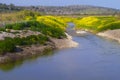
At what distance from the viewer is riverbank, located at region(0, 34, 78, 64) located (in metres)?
36.6

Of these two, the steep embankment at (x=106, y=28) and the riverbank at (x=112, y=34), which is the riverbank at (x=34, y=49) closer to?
the riverbank at (x=112, y=34)

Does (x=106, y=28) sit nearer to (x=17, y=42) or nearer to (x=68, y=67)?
(x=17, y=42)

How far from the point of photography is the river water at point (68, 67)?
28.6m

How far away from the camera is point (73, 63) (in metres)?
34.6

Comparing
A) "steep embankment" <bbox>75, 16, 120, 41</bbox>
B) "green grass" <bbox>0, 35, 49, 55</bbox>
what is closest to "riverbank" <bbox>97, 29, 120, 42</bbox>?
"steep embankment" <bbox>75, 16, 120, 41</bbox>

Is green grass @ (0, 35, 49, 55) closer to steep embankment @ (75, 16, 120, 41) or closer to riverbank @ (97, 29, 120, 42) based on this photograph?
riverbank @ (97, 29, 120, 42)

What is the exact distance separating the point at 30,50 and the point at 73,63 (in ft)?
27.6

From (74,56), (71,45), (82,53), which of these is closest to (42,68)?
(74,56)

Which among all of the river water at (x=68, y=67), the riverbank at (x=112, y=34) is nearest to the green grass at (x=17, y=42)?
the river water at (x=68, y=67)

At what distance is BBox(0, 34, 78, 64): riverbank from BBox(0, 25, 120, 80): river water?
1292mm

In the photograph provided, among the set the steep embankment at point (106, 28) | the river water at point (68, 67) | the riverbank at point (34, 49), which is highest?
the river water at point (68, 67)

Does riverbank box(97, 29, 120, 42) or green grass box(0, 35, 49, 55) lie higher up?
green grass box(0, 35, 49, 55)

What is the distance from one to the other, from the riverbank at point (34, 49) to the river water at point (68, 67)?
4.24ft

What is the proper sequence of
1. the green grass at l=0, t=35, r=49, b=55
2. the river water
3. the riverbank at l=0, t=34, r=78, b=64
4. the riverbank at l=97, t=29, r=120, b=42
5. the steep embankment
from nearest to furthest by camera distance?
the river water, the riverbank at l=0, t=34, r=78, b=64, the green grass at l=0, t=35, r=49, b=55, the riverbank at l=97, t=29, r=120, b=42, the steep embankment
